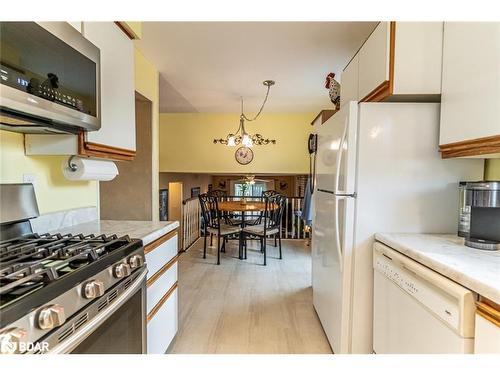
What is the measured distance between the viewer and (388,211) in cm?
166

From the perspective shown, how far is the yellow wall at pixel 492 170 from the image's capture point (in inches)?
60.7

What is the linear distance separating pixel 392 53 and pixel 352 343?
1.73 metres

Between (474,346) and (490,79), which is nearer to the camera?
(474,346)

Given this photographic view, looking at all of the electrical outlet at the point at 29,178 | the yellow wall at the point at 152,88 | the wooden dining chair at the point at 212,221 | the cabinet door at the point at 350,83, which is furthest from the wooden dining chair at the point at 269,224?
the electrical outlet at the point at 29,178

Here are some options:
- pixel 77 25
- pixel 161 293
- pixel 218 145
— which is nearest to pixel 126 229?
pixel 161 293

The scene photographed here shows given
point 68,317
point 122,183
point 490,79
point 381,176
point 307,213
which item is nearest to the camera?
point 68,317

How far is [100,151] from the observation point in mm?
1520

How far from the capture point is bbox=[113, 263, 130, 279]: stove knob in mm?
1061

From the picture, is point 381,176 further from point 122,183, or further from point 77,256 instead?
point 122,183

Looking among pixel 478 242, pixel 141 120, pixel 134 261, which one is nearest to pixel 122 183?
pixel 141 120

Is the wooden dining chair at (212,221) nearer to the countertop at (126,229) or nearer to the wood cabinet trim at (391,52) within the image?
the countertop at (126,229)

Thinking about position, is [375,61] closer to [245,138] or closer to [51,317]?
[51,317]

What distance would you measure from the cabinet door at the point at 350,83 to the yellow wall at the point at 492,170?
88 centimetres

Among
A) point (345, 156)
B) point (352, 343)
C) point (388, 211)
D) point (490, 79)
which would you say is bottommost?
point (352, 343)
